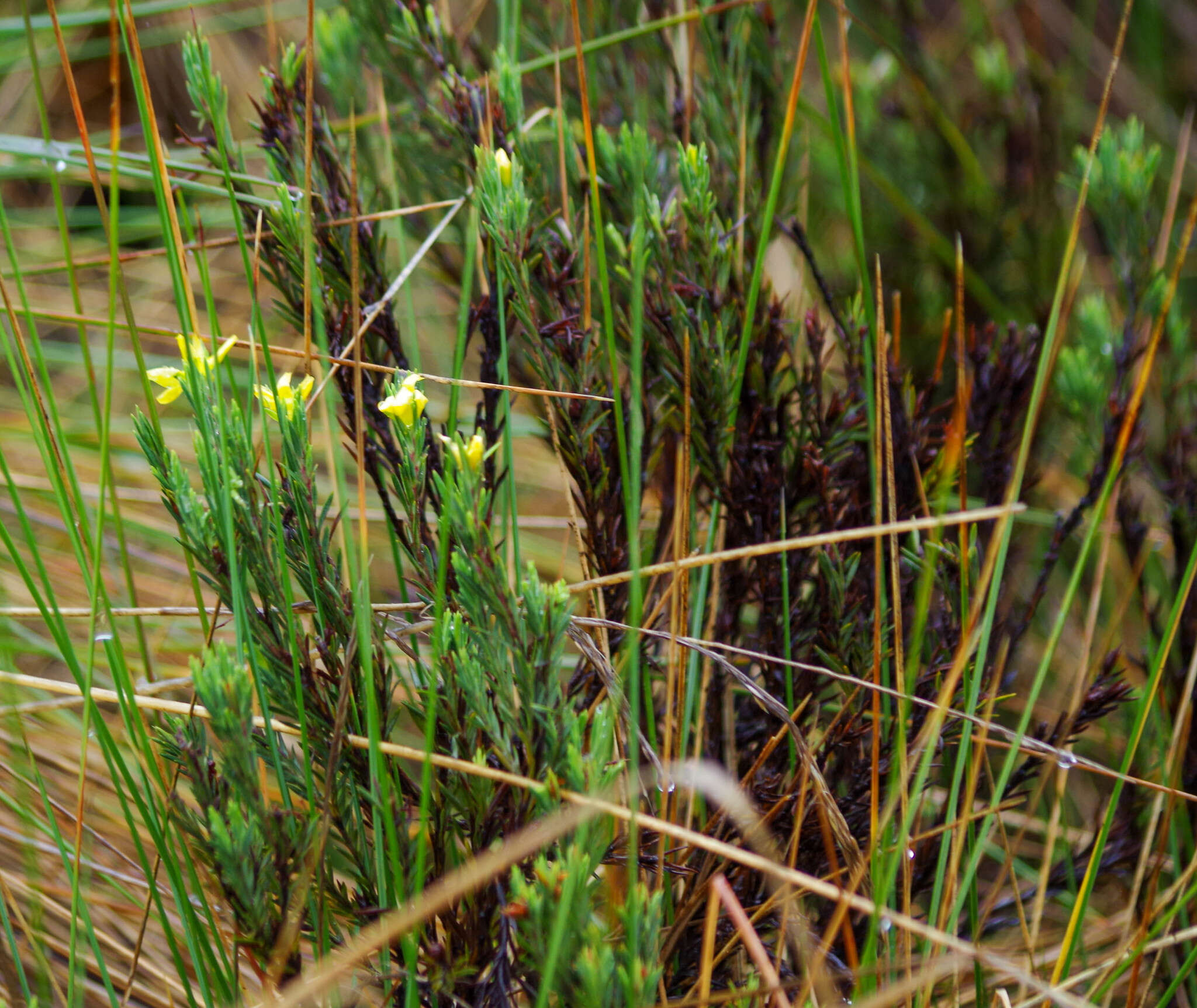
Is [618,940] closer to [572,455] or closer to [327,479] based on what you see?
[572,455]

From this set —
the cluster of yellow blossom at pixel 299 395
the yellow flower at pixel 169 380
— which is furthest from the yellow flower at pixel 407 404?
the yellow flower at pixel 169 380

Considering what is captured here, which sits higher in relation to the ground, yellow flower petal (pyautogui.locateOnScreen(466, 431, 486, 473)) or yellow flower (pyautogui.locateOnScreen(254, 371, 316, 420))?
yellow flower (pyautogui.locateOnScreen(254, 371, 316, 420))

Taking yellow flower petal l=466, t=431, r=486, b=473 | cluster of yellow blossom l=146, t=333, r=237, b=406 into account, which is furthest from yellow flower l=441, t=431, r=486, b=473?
cluster of yellow blossom l=146, t=333, r=237, b=406

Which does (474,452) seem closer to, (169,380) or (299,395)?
(299,395)

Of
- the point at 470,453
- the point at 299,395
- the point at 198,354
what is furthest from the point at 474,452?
the point at 198,354

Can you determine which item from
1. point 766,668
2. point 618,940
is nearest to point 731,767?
point 766,668

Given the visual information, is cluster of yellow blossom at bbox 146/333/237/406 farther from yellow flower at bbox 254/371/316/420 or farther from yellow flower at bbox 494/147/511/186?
yellow flower at bbox 494/147/511/186
